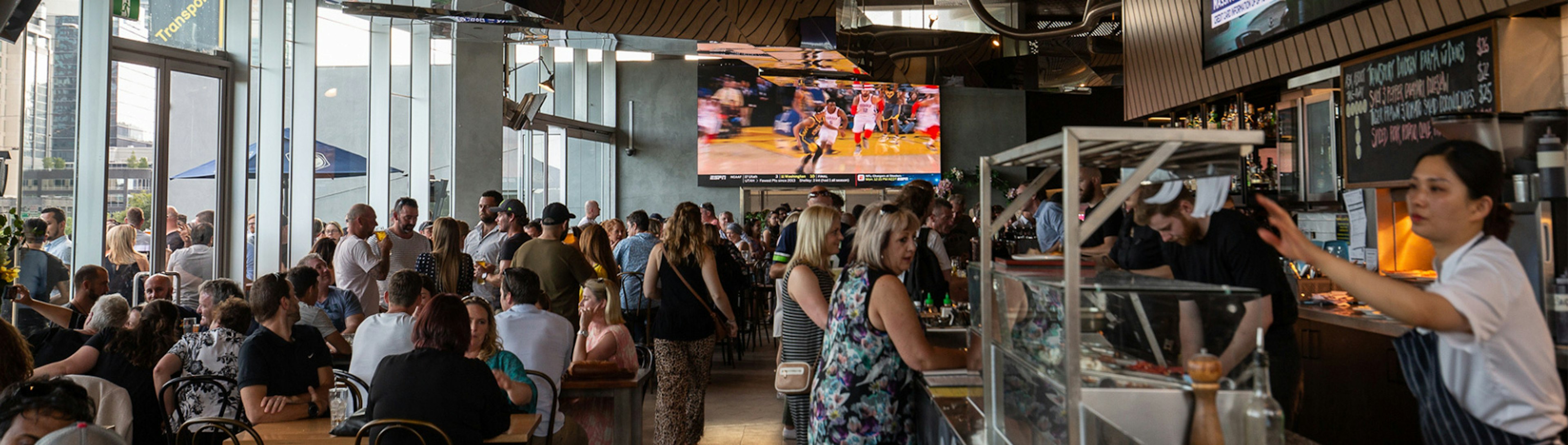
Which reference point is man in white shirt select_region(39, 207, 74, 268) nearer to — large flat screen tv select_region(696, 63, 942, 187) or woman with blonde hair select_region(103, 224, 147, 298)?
woman with blonde hair select_region(103, 224, 147, 298)

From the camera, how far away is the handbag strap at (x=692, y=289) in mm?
5551

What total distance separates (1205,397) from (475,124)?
406 inches

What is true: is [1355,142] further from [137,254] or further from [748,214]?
[748,214]

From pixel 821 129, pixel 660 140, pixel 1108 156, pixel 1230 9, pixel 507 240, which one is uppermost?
pixel 821 129

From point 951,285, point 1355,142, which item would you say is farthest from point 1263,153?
point 951,285

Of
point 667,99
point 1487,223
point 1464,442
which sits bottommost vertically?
point 1464,442

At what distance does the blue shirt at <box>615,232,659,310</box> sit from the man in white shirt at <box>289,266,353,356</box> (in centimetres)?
240

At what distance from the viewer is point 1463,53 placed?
4516 millimetres

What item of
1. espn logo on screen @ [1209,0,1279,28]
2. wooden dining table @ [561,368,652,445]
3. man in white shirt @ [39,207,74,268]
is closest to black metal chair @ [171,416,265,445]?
wooden dining table @ [561,368,652,445]

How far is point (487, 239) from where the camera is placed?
27.3 ft

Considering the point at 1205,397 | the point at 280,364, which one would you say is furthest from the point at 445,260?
the point at 1205,397

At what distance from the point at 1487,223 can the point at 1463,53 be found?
310 cm

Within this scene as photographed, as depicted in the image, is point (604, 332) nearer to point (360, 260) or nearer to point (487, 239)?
point (360, 260)

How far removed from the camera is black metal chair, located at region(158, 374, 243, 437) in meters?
3.86
